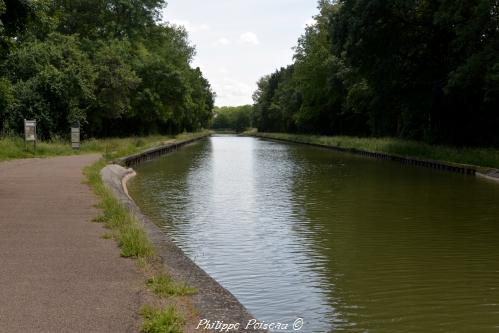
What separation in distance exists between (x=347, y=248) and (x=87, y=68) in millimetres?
31392

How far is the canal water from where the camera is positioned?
696 cm

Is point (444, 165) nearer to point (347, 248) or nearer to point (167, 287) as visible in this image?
point (347, 248)

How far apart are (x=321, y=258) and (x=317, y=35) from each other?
60.6 meters

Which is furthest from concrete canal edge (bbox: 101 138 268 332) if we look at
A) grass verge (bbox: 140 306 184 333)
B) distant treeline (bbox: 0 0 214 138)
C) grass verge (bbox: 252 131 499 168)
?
grass verge (bbox: 252 131 499 168)

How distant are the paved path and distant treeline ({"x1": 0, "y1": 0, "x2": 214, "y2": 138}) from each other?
530 cm

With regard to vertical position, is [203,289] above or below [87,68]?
below

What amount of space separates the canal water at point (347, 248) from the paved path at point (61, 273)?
1.71 m

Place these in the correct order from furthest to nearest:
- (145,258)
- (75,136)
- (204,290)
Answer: (75,136) < (145,258) < (204,290)

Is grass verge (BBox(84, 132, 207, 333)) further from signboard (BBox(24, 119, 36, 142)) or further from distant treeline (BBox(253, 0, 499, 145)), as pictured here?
distant treeline (BBox(253, 0, 499, 145))

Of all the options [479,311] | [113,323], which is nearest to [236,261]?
[479,311]

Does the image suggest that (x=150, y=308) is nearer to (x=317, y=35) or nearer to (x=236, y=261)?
(x=236, y=261)

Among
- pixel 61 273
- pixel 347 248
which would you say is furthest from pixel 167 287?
pixel 347 248

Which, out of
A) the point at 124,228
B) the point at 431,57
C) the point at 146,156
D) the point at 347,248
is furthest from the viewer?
the point at 146,156

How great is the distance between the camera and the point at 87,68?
125ft
